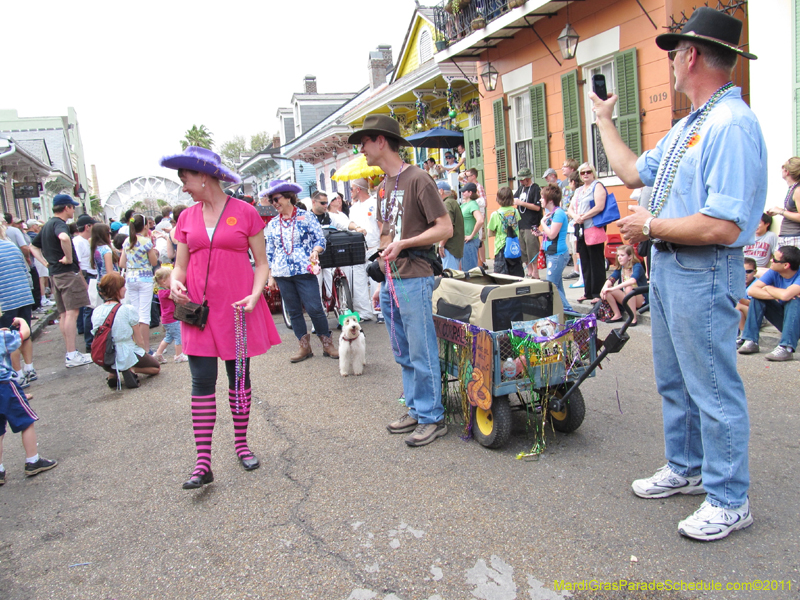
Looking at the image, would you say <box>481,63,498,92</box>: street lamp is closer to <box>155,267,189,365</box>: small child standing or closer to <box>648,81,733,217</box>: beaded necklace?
<box>155,267,189,365</box>: small child standing

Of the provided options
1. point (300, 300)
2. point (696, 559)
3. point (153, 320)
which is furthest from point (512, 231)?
point (153, 320)

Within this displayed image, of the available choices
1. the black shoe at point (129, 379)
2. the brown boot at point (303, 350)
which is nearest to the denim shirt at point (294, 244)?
the brown boot at point (303, 350)

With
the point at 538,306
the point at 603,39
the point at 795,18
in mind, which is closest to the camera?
the point at 538,306

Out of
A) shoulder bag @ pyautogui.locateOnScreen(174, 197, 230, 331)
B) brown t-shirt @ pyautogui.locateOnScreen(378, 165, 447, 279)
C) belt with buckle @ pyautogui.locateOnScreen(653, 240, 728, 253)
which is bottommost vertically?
shoulder bag @ pyautogui.locateOnScreen(174, 197, 230, 331)

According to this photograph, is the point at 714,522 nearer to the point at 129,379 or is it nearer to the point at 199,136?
the point at 129,379

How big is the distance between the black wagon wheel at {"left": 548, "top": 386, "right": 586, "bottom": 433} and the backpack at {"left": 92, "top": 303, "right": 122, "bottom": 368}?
4977 mm

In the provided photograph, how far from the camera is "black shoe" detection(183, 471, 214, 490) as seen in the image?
3.69 meters

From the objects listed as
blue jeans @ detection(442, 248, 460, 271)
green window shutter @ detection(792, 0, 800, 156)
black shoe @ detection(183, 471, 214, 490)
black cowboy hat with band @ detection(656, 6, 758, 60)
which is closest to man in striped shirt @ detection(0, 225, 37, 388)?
black shoe @ detection(183, 471, 214, 490)

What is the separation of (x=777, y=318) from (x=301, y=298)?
5.13m

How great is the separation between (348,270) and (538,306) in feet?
17.6

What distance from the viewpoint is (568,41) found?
34.3ft

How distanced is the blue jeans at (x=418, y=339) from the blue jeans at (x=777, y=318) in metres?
3.69

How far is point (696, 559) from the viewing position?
258cm

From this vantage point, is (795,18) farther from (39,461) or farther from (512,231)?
(39,461)
